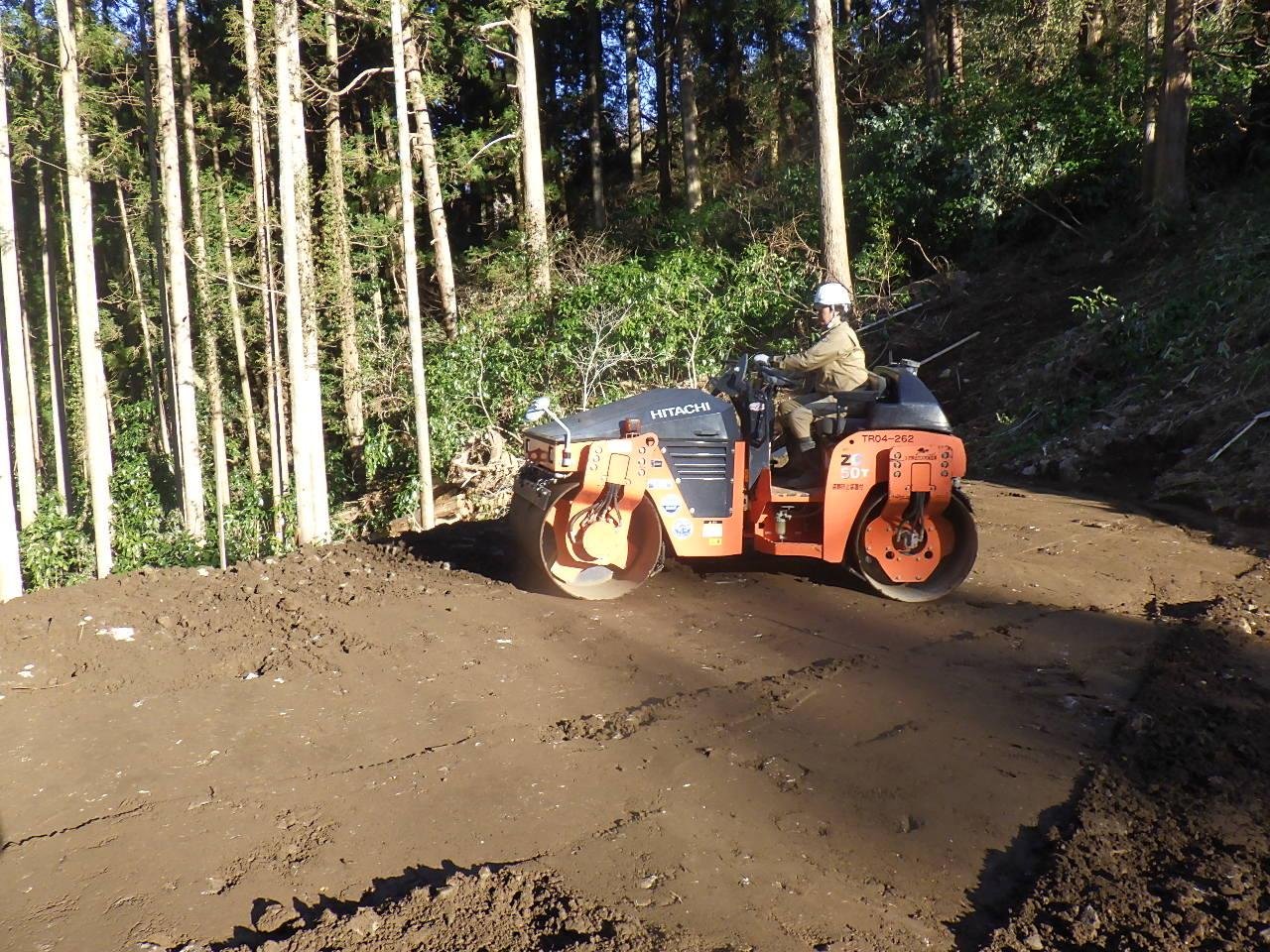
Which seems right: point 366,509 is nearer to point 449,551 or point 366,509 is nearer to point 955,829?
point 449,551

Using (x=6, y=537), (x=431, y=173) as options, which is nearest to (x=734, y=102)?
(x=431, y=173)

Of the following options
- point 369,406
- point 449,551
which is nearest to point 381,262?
point 369,406

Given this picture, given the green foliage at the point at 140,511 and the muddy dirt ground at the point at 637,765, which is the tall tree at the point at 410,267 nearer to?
the green foliage at the point at 140,511

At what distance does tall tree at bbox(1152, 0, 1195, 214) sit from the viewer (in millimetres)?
14703

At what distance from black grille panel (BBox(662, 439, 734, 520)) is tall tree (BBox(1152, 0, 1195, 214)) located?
458 inches

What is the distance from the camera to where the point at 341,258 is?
18062mm

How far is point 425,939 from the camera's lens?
129 inches

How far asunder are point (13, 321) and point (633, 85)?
58.8 ft

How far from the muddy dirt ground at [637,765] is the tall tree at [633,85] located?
25.0 m

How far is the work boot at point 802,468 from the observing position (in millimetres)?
7363

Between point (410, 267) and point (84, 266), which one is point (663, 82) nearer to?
point (410, 267)

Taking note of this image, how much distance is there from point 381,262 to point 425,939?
24.0 meters

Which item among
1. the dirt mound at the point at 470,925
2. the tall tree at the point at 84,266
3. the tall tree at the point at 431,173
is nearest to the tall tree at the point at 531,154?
the tall tree at the point at 431,173

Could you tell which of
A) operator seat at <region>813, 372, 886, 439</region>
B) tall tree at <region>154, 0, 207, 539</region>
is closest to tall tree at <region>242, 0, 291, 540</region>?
tall tree at <region>154, 0, 207, 539</region>
